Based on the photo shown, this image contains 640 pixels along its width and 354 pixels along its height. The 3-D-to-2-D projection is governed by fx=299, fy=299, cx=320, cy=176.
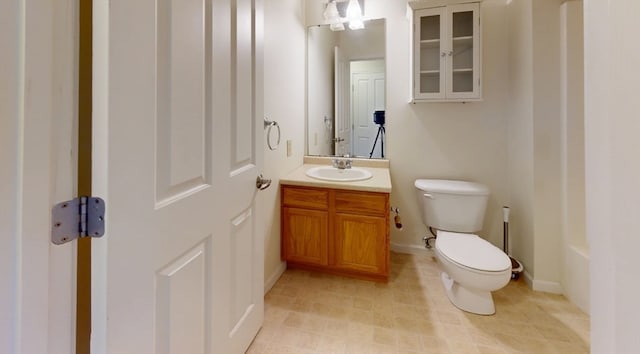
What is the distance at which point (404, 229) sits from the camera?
107 inches

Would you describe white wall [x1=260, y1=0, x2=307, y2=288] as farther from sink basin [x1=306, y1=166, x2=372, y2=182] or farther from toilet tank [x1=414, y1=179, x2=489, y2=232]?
toilet tank [x1=414, y1=179, x2=489, y2=232]

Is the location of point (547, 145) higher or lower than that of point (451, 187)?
higher

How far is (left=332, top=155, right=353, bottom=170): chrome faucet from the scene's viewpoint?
257cm

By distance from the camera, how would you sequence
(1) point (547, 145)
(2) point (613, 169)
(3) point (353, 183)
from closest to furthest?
(2) point (613, 169)
(1) point (547, 145)
(3) point (353, 183)

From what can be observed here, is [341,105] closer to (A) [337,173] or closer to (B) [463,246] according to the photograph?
(A) [337,173]

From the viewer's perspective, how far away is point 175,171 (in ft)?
2.91

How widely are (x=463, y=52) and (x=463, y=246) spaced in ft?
4.86

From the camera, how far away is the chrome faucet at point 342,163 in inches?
101

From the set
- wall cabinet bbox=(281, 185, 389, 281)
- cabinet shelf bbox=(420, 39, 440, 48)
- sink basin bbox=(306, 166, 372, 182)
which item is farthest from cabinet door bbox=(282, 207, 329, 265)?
cabinet shelf bbox=(420, 39, 440, 48)

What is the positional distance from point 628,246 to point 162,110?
0.94m

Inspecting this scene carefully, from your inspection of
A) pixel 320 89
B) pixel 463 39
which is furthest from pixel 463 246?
pixel 320 89

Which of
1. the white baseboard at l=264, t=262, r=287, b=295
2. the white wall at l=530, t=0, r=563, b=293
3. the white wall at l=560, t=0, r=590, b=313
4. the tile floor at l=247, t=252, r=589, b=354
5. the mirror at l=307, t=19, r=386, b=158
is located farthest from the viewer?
the mirror at l=307, t=19, r=386, b=158

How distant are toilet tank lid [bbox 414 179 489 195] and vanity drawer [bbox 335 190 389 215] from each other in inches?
19.3

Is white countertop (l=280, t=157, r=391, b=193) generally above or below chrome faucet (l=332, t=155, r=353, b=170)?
below
